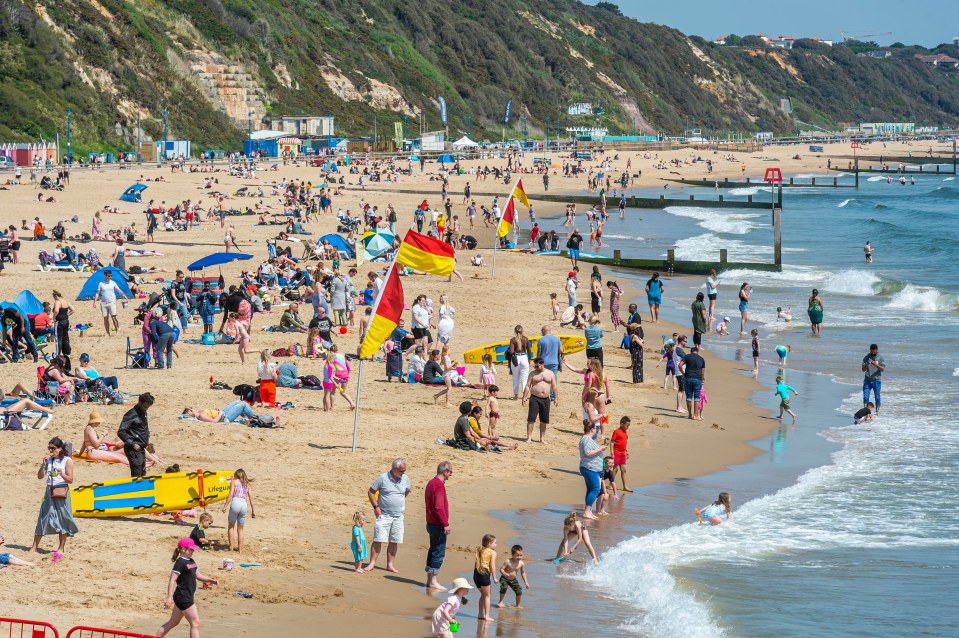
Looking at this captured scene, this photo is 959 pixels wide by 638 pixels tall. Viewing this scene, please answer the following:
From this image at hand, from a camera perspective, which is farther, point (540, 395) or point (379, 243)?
point (379, 243)

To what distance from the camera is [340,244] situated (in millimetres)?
33031

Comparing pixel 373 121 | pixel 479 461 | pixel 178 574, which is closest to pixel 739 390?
pixel 479 461

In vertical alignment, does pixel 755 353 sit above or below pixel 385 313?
below

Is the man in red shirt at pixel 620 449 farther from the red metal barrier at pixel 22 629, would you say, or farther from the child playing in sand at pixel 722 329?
the child playing in sand at pixel 722 329

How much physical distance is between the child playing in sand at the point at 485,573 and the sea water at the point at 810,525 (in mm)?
450

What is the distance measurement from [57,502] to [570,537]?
16.7 ft

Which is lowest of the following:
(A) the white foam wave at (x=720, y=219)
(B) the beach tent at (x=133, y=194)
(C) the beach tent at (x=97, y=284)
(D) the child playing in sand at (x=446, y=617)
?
(D) the child playing in sand at (x=446, y=617)

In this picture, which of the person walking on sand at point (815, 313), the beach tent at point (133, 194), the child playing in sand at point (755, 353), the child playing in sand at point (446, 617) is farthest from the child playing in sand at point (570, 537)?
the beach tent at point (133, 194)

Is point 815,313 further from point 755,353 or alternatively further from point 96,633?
point 96,633

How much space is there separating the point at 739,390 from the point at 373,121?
8165cm

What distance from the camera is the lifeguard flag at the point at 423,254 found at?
51.3 ft

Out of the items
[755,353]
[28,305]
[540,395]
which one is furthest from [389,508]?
[755,353]

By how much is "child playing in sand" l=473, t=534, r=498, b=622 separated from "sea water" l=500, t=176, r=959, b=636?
1.48ft

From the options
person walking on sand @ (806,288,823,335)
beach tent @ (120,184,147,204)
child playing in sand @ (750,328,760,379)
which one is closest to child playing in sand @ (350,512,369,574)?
child playing in sand @ (750,328,760,379)
